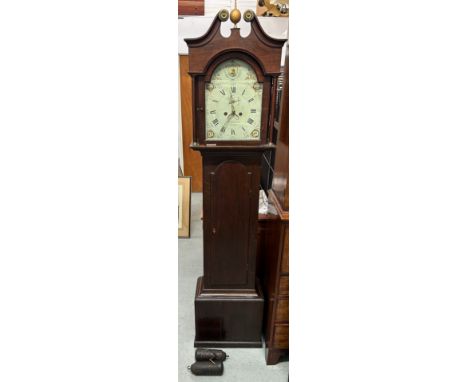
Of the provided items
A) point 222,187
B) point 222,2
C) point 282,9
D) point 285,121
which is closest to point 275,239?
point 222,187

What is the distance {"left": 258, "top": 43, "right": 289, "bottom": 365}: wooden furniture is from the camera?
1.39m

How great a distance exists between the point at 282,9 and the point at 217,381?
Answer: 2350mm

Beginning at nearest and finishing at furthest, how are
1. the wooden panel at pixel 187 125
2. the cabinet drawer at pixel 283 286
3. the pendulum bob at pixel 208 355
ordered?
the cabinet drawer at pixel 283 286 → the pendulum bob at pixel 208 355 → the wooden panel at pixel 187 125

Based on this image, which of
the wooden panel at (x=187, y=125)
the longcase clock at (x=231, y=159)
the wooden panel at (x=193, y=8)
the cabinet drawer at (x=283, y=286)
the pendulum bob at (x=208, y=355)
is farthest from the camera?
the wooden panel at (x=187, y=125)

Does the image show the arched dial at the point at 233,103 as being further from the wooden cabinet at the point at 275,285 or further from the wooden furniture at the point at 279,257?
the wooden cabinet at the point at 275,285

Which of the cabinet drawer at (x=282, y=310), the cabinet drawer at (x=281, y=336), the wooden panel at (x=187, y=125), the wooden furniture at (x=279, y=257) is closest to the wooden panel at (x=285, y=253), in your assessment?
the wooden furniture at (x=279, y=257)

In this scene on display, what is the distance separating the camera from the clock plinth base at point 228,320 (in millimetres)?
1682

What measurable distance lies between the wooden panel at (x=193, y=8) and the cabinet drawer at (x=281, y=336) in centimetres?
290

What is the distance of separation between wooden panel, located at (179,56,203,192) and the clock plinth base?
6.76ft

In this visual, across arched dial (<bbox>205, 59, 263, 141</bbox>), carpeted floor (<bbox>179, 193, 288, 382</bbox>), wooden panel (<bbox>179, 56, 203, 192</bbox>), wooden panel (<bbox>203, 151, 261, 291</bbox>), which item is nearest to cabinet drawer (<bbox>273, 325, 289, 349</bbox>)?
carpeted floor (<bbox>179, 193, 288, 382</bbox>)
